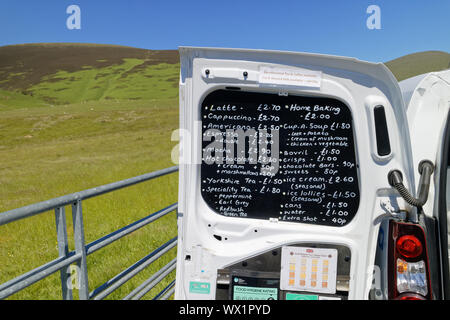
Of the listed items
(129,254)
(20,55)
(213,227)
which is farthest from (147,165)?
(20,55)

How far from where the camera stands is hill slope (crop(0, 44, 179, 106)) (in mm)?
80750

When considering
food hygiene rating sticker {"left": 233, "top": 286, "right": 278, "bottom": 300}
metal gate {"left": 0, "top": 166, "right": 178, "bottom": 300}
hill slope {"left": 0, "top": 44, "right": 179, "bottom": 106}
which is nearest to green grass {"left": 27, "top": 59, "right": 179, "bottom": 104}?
hill slope {"left": 0, "top": 44, "right": 179, "bottom": 106}

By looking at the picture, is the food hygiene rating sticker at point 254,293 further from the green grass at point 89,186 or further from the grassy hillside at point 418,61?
the grassy hillside at point 418,61

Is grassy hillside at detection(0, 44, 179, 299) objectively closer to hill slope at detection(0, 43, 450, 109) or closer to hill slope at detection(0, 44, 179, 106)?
hill slope at detection(0, 43, 450, 109)

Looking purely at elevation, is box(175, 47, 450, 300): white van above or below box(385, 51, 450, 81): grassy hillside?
below

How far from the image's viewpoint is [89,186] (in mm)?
11250

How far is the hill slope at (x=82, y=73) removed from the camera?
265 ft

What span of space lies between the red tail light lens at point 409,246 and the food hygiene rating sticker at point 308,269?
14.5 inches

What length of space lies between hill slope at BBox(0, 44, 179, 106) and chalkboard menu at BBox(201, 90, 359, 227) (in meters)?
70.6

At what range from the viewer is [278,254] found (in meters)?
2.29

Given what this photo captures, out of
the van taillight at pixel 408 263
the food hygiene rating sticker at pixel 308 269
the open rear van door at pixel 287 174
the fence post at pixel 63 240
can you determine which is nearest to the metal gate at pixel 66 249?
the fence post at pixel 63 240

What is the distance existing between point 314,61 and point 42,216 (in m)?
7.25

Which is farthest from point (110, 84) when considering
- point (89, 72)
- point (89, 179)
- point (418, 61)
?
point (89, 179)

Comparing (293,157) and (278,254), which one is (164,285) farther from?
(293,157)
